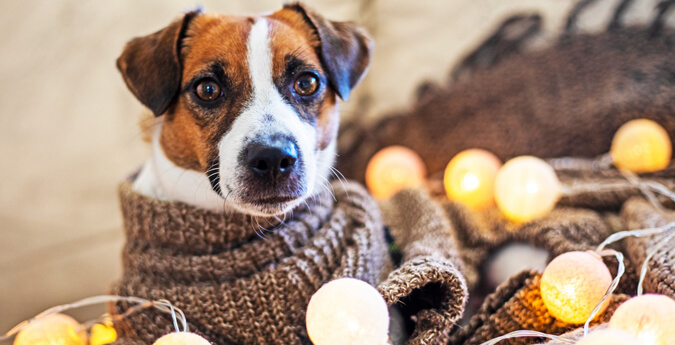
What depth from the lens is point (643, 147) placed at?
1323 millimetres

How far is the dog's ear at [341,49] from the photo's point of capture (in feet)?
3.54

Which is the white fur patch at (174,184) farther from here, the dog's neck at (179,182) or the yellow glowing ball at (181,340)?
the yellow glowing ball at (181,340)

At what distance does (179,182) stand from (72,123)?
0.75 metres

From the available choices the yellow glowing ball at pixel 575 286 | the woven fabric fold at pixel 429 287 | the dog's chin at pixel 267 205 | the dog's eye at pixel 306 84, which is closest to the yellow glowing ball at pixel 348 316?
the woven fabric fold at pixel 429 287

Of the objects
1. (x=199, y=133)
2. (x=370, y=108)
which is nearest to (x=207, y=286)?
(x=199, y=133)

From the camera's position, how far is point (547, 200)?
125 cm

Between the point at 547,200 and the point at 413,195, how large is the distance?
0.31 m

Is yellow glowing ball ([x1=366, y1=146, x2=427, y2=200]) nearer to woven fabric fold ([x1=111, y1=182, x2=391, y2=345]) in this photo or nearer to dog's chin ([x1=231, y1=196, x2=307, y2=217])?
woven fabric fold ([x1=111, y1=182, x2=391, y2=345])

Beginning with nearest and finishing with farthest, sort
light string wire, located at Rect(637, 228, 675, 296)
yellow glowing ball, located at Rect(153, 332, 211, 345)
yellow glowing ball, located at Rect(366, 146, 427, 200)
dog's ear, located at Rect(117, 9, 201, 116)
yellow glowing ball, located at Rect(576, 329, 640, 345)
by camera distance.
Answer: yellow glowing ball, located at Rect(576, 329, 640, 345) → yellow glowing ball, located at Rect(153, 332, 211, 345) → light string wire, located at Rect(637, 228, 675, 296) → dog's ear, located at Rect(117, 9, 201, 116) → yellow glowing ball, located at Rect(366, 146, 427, 200)

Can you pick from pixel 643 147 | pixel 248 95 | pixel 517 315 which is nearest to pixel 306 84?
pixel 248 95

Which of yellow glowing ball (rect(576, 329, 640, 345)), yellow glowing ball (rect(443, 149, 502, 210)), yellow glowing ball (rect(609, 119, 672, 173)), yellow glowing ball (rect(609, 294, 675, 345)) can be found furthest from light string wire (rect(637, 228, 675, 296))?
yellow glowing ball (rect(443, 149, 502, 210))

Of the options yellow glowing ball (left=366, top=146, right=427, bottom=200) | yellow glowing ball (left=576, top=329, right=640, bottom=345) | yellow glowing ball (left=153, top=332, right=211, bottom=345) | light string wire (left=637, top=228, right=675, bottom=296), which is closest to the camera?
yellow glowing ball (left=576, top=329, right=640, bottom=345)

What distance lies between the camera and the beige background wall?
1.53m

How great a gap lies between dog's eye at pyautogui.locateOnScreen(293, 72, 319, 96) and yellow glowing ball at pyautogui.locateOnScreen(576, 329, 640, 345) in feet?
2.12
